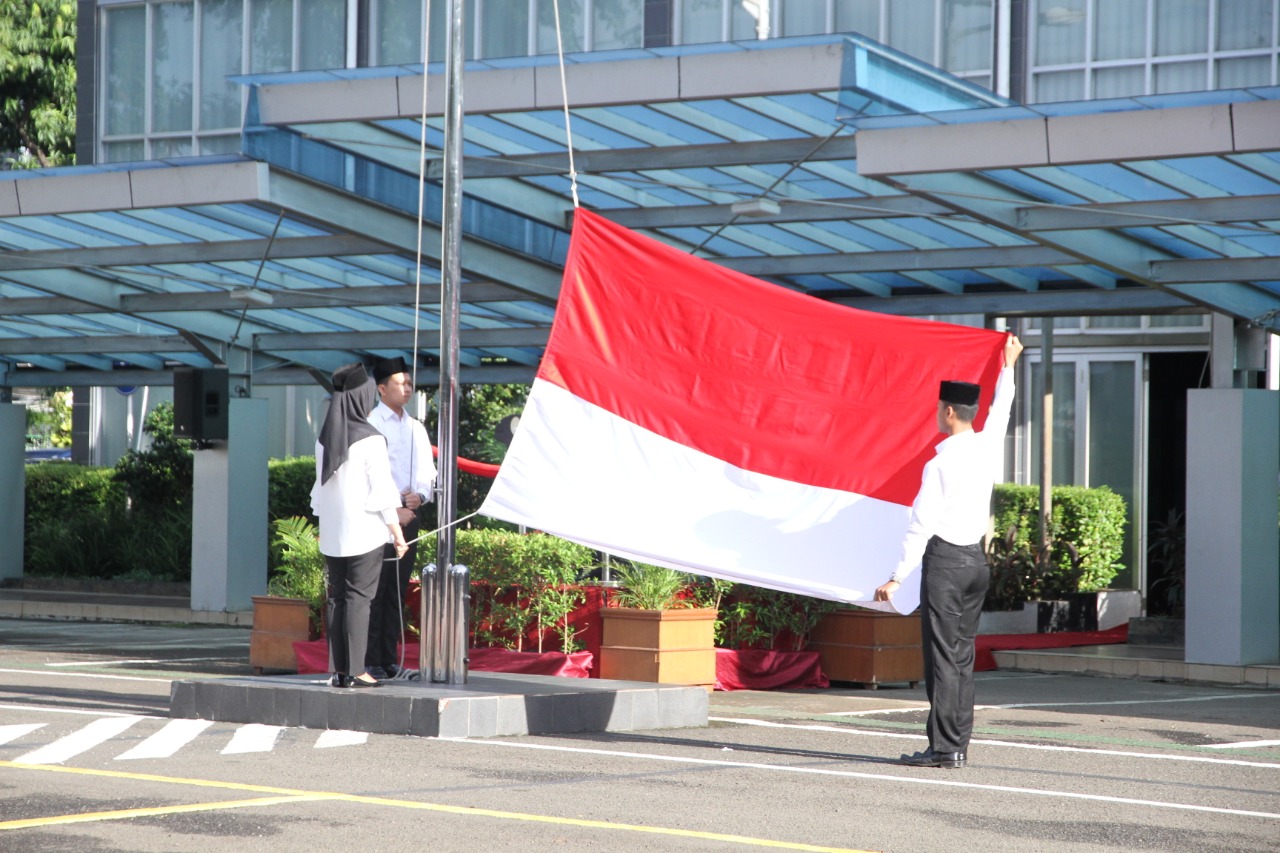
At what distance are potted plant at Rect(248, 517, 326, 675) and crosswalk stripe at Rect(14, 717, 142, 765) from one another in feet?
12.9

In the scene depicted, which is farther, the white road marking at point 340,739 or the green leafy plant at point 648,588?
the green leafy plant at point 648,588

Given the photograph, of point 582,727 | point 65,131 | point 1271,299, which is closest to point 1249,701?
point 1271,299

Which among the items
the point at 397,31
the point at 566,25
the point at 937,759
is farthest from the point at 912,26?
the point at 937,759

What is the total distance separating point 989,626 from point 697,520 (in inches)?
383

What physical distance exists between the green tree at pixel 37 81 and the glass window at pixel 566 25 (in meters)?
15.4

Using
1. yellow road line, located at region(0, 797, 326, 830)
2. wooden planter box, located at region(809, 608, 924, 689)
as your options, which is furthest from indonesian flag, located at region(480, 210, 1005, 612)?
wooden planter box, located at region(809, 608, 924, 689)

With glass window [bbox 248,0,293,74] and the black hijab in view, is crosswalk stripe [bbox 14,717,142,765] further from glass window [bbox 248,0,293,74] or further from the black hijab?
glass window [bbox 248,0,293,74]

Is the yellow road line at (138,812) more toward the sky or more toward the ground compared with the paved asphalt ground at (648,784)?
more toward the sky

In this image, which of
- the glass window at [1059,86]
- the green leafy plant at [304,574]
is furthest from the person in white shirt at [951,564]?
the glass window at [1059,86]

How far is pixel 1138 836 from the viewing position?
7426mm

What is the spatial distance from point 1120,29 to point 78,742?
58.0 feet

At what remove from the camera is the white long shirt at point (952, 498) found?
9.32m

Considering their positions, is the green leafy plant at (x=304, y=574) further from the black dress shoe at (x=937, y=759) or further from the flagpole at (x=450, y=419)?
the black dress shoe at (x=937, y=759)

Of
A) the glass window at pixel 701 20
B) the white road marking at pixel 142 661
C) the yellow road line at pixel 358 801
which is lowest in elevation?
the white road marking at pixel 142 661
